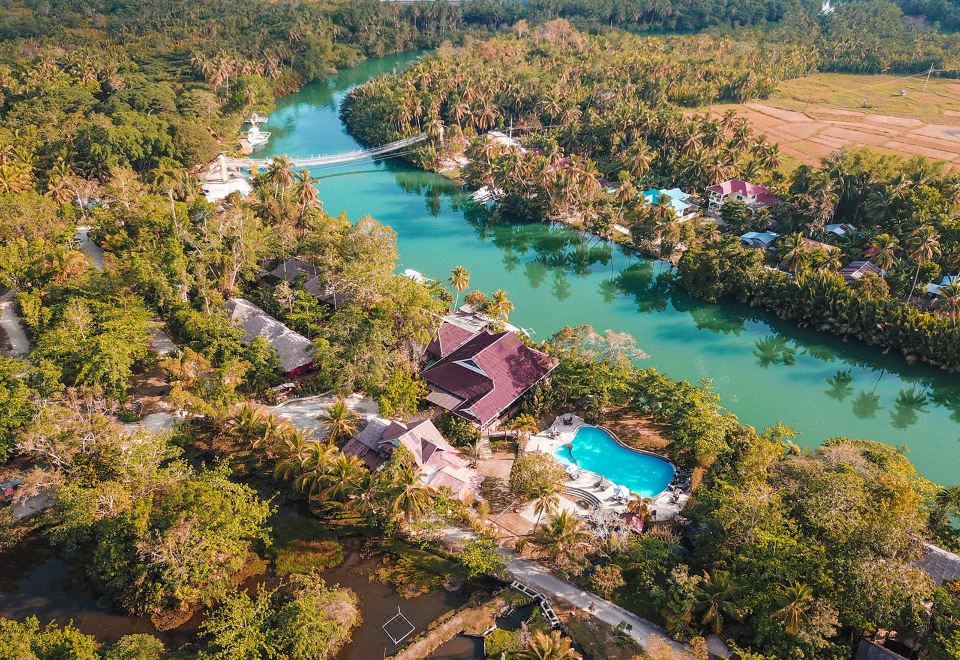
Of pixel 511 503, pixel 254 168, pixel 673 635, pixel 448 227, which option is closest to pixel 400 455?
pixel 511 503

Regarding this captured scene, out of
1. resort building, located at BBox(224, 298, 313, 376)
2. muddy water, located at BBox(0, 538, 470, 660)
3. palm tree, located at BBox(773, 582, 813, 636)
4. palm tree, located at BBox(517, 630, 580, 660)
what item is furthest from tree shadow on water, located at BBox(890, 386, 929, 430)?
resort building, located at BBox(224, 298, 313, 376)

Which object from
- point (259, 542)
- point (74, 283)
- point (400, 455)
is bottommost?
point (259, 542)

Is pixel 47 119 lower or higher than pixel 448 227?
higher

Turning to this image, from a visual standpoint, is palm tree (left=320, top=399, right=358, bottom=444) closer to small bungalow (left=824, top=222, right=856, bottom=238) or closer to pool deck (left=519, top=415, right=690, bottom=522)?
pool deck (left=519, top=415, right=690, bottom=522)

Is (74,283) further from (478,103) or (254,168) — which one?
(478,103)

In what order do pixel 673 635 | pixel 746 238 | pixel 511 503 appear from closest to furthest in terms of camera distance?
pixel 673 635
pixel 511 503
pixel 746 238

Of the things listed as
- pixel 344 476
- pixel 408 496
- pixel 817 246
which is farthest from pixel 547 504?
pixel 817 246
